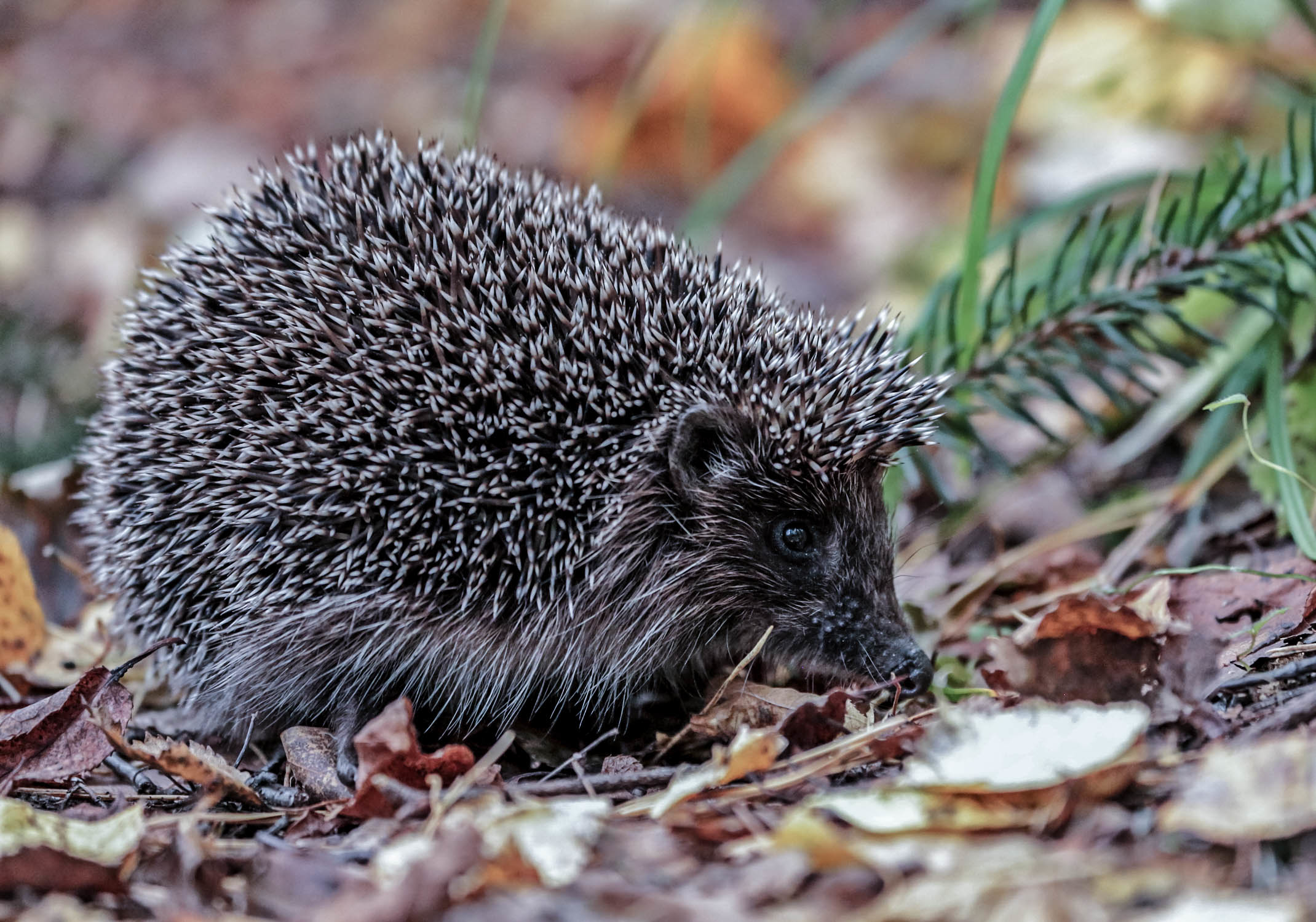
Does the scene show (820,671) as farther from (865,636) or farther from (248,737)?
(248,737)

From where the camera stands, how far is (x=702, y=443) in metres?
4.25

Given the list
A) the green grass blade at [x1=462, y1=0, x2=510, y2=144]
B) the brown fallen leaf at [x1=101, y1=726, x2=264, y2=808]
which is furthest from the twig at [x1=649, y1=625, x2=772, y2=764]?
the green grass blade at [x1=462, y1=0, x2=510, y2=144]

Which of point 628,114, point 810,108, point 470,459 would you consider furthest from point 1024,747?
point 628,114

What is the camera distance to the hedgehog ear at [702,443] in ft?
13.6

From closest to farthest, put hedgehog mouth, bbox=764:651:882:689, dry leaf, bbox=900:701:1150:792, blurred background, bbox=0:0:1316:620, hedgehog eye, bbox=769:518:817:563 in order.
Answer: dry leaf, bbox=900:701:1150:792 < hedgehog mouth, bbox=764:651:882:689 < hedgehog eye, bbox=769:518:817:563 < blurred background, bbox=0:0:1316:620

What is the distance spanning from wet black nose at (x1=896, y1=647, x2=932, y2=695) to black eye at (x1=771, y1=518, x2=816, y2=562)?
52 centimetres

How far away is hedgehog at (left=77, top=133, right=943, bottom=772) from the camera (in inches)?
155

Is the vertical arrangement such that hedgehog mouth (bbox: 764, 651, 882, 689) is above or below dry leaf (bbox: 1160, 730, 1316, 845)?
above

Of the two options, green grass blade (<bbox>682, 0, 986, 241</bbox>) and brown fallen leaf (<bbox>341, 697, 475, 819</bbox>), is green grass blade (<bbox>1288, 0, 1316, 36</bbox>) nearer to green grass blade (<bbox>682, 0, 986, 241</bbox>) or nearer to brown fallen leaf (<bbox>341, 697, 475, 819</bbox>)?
green grass blade (<bbox>682, 0, 986, 241</bbox>)

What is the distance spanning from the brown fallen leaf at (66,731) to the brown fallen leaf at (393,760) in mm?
787

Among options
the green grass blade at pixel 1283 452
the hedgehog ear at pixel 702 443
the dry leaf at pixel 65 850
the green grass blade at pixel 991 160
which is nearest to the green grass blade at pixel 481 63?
the hedgehog ear at pixel 702 443

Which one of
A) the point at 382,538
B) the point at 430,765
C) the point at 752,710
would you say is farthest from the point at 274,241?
the point at 752,710

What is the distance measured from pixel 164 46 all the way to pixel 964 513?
11716 millimetres

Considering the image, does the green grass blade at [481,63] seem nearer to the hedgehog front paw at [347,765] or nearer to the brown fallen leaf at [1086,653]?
the hedgehog front paw at [347,765]
